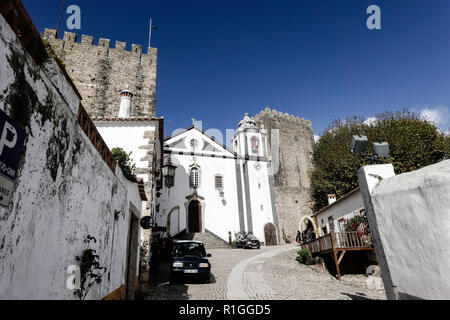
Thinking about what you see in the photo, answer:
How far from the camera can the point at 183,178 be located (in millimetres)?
22828

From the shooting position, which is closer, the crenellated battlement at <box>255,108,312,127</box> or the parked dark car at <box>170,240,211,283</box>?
the parked dark car at <box>170,240,211,283</box>

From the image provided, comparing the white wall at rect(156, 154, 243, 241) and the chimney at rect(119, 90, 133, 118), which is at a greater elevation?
the chimney at rect(119, 90, 133, 118)

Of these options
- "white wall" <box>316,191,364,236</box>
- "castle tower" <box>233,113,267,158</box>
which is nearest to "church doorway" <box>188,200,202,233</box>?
"castle tower" <box>233,113,267,158</box>

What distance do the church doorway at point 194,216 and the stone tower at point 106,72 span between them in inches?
339

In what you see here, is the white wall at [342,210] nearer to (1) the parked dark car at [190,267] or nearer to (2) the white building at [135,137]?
(1) the parked dark car at [190,267]

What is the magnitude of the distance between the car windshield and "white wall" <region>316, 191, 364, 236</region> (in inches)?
322

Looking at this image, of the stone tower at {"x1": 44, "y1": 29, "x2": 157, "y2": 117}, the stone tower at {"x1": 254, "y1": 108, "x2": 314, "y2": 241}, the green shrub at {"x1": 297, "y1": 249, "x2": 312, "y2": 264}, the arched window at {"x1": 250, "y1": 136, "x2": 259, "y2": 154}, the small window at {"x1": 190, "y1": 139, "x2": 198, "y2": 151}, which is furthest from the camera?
the arched window at {"x1": 250, "y1": 136, "x2": 259, "y2": 154}

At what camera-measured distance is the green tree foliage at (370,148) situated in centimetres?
1947

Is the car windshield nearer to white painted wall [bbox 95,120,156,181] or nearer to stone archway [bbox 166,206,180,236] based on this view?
white painted wall [bbox 95,120,156,181]

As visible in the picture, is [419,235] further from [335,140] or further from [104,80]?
[335,140]

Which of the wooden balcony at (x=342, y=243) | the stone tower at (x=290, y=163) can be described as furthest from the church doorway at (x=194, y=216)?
the wooden balcony at (x=342, y=243)

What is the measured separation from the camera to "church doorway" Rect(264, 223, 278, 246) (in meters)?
23.5
